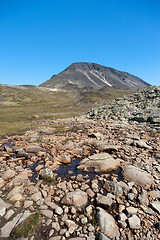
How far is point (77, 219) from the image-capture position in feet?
14.8

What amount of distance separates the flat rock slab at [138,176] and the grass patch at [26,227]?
4.96m

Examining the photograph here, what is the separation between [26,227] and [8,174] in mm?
3849

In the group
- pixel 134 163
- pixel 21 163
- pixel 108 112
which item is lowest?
pixel 21 163

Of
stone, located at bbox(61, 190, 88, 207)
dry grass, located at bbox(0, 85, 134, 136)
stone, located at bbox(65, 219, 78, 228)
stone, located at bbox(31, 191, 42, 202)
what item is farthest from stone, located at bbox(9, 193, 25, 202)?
dry grass, located at bbox(0, 85, 134, 136)

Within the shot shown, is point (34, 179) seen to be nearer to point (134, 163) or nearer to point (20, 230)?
point (20, 230)

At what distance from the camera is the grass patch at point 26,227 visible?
3854 millimetres

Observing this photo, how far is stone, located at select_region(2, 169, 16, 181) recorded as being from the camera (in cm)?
684

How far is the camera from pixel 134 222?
4234 mm

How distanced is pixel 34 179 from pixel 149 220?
5782 mm

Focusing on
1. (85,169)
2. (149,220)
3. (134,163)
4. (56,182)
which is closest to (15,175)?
(56,182)

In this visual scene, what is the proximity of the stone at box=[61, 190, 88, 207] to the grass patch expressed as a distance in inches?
49.7

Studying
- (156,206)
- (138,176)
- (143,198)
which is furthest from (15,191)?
(138,176)

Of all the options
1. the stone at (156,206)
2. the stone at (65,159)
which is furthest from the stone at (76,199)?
the stone at (65,159)

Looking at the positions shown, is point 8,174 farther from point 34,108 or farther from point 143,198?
point 34,108
